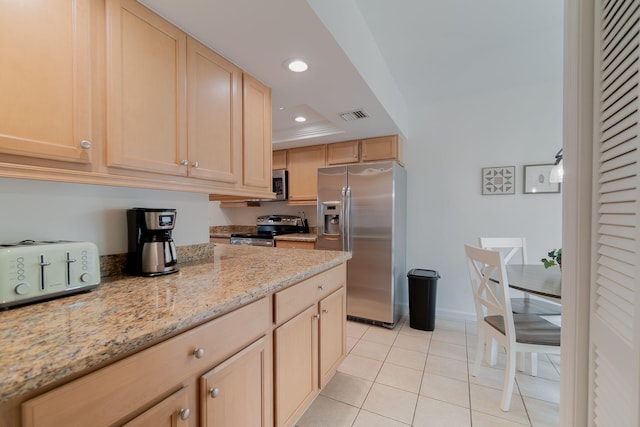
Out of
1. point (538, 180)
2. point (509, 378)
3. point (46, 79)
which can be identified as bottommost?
point (509, 378)

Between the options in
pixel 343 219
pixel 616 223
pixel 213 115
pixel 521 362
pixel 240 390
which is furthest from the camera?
pixel 343 219

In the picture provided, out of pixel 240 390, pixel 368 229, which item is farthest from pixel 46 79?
pixel 368 229

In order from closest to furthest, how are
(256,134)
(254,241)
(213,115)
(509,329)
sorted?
(213,115)
(509,329)
(256,134)
(254,241)

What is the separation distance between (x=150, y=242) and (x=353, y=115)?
2.02 metres

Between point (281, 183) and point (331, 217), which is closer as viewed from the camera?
point (331, 217)

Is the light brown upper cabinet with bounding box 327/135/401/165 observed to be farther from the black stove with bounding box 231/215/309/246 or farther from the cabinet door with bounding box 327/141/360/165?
the black stove with bounding box 231/215/309/246

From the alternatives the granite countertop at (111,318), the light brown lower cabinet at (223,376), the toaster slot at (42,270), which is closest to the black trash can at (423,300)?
the light brown lower cabinet at (223,376)

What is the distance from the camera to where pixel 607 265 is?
0.70 metres

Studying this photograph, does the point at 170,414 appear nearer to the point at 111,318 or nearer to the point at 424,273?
the point at 111,318

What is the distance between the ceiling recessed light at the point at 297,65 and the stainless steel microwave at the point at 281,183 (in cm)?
208

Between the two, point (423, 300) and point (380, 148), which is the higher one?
point (380, 148)

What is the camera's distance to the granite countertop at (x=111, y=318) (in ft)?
1.78

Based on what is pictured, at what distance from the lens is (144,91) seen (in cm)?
117

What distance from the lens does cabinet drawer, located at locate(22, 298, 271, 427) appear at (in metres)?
0.55
